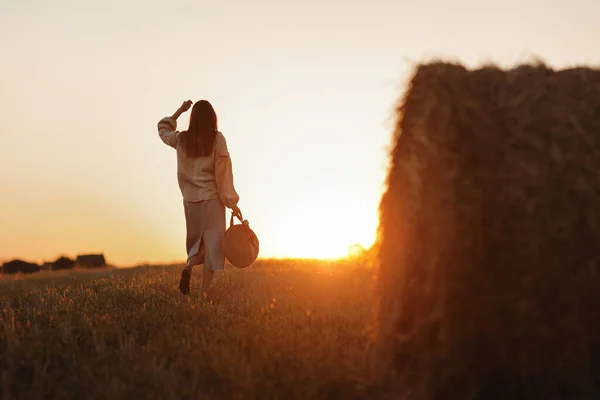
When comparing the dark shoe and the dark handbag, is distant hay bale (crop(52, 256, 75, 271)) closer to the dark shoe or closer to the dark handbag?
the dark shoe

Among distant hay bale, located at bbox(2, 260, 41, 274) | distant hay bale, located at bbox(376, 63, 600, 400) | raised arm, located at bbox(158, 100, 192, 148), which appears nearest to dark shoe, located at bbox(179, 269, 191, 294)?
raised arm, located at bbox(158, 100, 192, 148)

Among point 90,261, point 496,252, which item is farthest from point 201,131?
point 90,261

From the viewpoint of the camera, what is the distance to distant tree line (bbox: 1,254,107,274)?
20.3 m

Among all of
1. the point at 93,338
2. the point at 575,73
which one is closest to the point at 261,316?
the point at 93,338

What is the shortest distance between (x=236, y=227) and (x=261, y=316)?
226cm

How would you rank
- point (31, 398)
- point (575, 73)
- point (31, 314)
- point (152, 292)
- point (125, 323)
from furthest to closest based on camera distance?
1. point (152, 292)
2. point (31, 314)
3. point (125, 323)
4. point (575, 73)
5. point (31, 398)

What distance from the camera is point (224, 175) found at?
A: 28.4ft

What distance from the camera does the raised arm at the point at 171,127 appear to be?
9141 millimetres

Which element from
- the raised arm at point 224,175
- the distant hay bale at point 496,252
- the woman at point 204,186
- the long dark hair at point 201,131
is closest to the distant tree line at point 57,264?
the woman at point 204,186

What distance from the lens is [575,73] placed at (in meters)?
5.19

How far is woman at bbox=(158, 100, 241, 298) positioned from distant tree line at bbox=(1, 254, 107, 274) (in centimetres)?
1266

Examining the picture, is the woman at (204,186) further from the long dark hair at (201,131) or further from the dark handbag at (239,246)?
the dark handbag at (239,246)

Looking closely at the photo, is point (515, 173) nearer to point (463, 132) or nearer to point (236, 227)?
point (463, 132)

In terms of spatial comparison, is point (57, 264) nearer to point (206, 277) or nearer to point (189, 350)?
point (206, 277)
